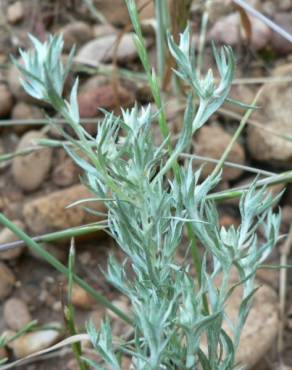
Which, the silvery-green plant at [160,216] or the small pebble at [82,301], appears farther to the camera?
the small pebble at [82,301]

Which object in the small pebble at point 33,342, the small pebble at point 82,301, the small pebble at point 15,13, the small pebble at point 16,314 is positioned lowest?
the small pebble at point 33,342

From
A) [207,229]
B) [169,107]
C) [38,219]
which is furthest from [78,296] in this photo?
[207,229]

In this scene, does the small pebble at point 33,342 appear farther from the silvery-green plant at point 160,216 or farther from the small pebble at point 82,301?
the silvery-green plant at point 160,216

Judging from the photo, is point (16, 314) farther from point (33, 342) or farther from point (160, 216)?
point (160, 216)

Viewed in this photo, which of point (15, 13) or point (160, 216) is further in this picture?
point (15, 13)

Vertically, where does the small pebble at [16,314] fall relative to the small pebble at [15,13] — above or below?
below

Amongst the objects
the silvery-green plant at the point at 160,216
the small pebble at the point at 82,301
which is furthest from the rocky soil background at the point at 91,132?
the silvery-green plant at the point at 160,216

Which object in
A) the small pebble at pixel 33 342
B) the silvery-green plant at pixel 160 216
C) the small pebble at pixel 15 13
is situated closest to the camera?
the silvery-green plant at pixel 160 216

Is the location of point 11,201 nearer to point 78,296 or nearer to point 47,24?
point 78,296

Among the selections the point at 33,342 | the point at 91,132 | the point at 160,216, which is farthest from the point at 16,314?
the point at 160,216
